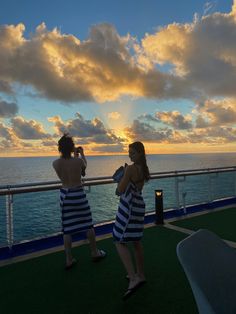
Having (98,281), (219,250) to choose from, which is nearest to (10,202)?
(98,281)

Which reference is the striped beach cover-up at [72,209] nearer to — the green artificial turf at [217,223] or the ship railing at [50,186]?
the ship railing at [50,186]

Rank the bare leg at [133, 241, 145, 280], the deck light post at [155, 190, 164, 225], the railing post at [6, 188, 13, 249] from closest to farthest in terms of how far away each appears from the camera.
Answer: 1. the bare leg at [133, 241, 145, 280]
2. the railing post at [6, 188, 13, 249]
3. the deck light post at [155, 190, 164, 225]

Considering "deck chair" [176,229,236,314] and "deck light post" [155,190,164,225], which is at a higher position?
"deck chair" [176,229,236,314]

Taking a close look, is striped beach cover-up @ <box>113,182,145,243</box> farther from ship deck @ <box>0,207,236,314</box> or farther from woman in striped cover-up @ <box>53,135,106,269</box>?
woman in striped cover-up @ <box>53,135,106,269</box>

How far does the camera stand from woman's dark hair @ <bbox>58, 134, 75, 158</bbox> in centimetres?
351

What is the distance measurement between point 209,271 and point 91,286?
2.07 meters

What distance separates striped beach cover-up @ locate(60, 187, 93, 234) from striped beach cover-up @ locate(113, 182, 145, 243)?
833 mm

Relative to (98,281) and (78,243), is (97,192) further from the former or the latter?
(98,281)

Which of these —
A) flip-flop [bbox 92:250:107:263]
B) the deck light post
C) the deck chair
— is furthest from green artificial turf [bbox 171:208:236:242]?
the deck chair

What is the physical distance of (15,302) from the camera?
2885 millimetres

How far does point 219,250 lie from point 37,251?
11.0 feet

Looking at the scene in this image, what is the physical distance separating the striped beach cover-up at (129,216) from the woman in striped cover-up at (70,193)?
0.84 metres

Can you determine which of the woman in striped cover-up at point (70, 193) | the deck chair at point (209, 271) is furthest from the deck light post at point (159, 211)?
the deck chair at point (209, 271)

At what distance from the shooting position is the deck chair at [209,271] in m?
1.40
